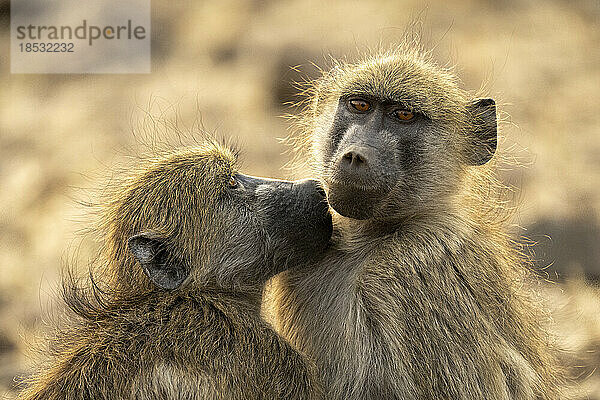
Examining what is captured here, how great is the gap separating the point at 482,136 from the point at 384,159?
72cm

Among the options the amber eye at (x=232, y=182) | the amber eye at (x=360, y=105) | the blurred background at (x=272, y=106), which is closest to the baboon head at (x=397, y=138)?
the amber eye at (x=360, y=105)

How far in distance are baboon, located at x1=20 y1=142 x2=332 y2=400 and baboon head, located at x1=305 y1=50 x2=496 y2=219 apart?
281 millimetres

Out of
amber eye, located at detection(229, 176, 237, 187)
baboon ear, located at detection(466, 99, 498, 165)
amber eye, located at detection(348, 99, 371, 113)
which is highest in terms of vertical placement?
amber eye, located at detection(348, 99, 371, 113)

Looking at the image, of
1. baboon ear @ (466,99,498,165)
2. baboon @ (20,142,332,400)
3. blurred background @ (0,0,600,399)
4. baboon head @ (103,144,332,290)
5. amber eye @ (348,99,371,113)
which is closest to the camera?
baboon @ (20,142,332,400)

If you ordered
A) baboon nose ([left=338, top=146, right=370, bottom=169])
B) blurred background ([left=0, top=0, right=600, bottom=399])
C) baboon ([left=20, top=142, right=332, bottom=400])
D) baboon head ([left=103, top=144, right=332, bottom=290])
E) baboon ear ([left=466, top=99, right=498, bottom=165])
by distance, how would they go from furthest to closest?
1. blurred background ([left=0, top=0, right=600, bottom=399])
2. baboon ear ([left=466, top=99, right=498, bottom=165])
3. baboon head ([left=103, top=144, right=332, bottom=290])
4. baboon nose ([left=338, top=146, right=370, bottom=169])
5. baboon ([left=20, top=142, right=332, bottom=400])

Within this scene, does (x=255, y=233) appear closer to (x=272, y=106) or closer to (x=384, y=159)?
(x=384, y=159)

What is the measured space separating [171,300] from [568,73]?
7.12m

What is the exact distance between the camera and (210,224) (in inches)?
161

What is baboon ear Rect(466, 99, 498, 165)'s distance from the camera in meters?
4.39

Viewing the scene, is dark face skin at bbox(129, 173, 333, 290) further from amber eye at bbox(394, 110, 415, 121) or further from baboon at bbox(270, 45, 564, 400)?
amber eye at bbox(394, 110, 415, 121)

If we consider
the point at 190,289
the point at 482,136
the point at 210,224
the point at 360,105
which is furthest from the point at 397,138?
the point at 190,289

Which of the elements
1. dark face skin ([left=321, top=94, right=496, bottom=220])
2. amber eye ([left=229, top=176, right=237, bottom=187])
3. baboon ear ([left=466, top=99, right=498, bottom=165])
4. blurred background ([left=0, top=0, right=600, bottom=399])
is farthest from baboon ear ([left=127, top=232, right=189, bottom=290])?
blurred background ([left=0, top=0, right=600, bottom=399])

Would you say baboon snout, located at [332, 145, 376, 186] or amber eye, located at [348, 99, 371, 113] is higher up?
amber eye, located at [348, 99, 371, 113]

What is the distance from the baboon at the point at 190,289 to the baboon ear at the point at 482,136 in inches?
32.6
